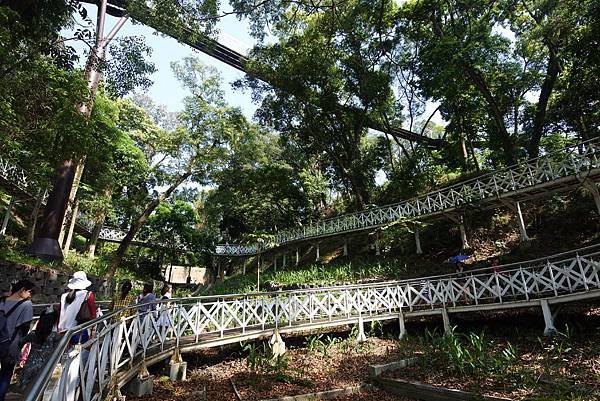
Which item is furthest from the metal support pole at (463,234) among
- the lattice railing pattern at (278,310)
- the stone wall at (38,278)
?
the stone wall at (38,278)

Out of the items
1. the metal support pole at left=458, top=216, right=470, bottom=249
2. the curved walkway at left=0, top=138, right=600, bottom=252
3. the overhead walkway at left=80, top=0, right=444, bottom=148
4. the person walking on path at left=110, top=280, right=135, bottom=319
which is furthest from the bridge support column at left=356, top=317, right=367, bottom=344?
the overhead walkway at left=80, top=0, right=444, bottom=148

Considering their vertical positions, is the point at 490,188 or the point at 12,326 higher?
the point at 490,188

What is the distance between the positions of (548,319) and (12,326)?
10.2 m

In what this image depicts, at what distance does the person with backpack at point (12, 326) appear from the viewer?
3.71 m

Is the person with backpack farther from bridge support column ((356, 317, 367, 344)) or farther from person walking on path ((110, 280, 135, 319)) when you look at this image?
bridge support column ((356, 317, 367, 344))

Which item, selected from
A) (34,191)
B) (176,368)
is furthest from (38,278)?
(176,368)

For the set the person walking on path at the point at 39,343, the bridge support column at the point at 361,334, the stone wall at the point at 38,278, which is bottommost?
the bridge support column at the point at 361,334

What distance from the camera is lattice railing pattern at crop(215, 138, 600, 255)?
455 inches

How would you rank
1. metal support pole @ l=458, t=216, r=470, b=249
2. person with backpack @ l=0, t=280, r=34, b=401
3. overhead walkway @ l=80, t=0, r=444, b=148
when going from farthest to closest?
metal support pole @ l=458, t=216, r=470, b=249 < overhead walkway @ l=80, t=0, r=444, b=148 < person with backpack @ l=0, t=280, r=34, b=401

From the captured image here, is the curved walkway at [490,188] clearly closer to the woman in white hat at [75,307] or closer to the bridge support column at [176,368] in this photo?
the bridge support column at [176,368]

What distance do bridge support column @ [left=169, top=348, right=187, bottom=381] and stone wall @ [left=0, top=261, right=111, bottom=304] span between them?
8005mm

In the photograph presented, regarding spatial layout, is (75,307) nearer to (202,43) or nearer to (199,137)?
(202,43)

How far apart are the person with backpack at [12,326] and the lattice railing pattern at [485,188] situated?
47.6ft

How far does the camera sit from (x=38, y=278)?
12.9 m
